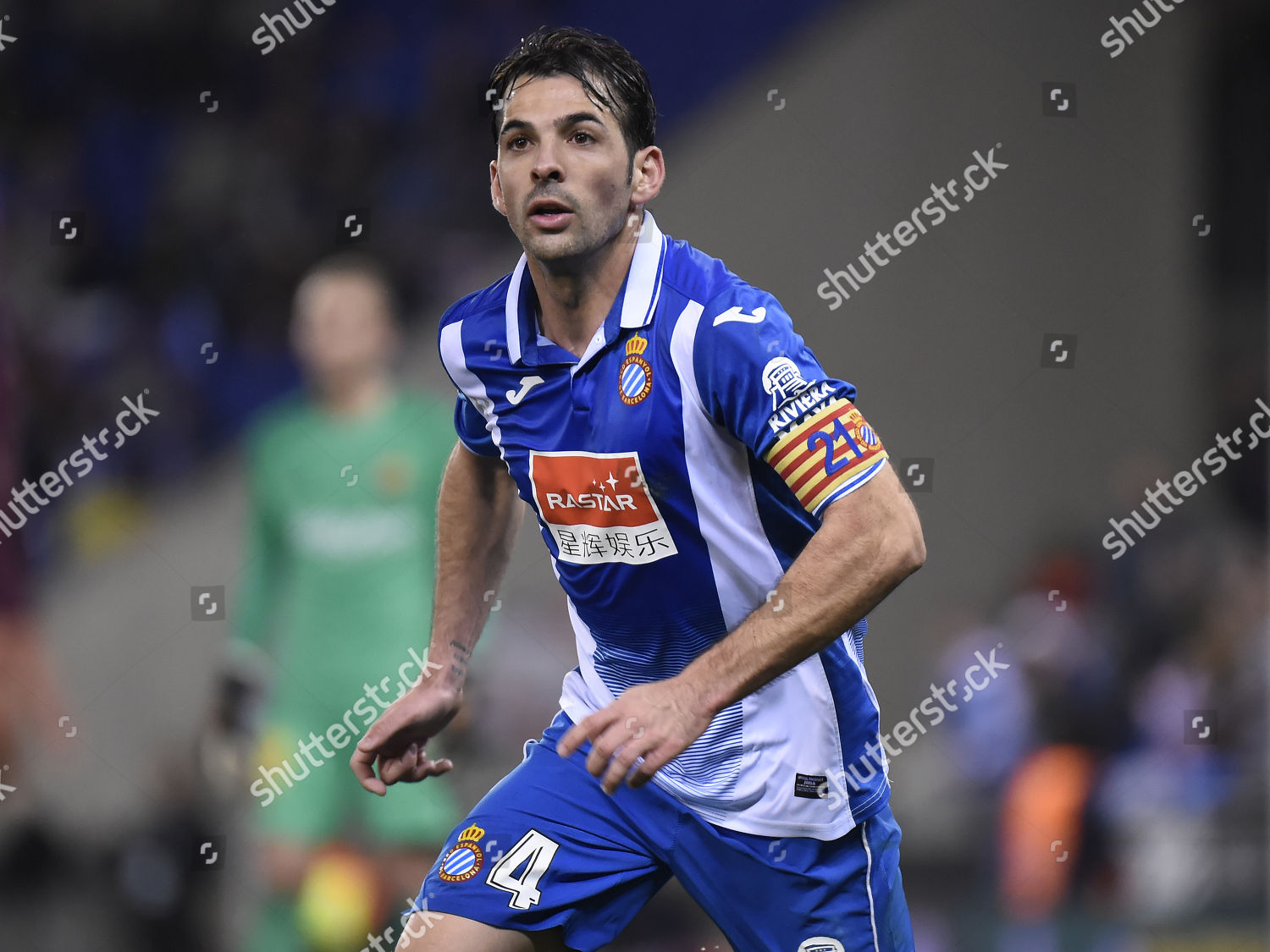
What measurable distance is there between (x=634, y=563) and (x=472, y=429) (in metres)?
0.55

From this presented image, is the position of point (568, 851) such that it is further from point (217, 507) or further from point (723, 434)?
point (217, 507)

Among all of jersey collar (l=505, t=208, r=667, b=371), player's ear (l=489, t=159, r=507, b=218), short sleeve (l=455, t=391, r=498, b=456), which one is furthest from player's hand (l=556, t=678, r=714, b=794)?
player's ear (l=489, t=159, r=507, b=218)

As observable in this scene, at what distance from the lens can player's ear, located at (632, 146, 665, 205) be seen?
96.6 inches

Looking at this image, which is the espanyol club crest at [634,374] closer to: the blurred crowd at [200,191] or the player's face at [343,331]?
the player's face at [343,331]

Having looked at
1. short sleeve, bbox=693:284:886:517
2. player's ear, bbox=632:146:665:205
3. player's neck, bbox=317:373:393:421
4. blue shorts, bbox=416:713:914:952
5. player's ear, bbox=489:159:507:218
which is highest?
player's neck, bbox=317:373:393:421

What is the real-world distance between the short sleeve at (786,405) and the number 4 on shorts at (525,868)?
2.60 ft

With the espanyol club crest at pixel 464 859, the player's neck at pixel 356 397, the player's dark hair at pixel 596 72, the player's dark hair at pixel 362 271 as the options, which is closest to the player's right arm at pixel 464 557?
the espanyol club crest at pixel 464 859

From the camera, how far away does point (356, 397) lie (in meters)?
4.87

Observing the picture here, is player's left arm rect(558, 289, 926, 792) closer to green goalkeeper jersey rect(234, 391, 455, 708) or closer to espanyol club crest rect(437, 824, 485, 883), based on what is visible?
espanyol club crest rect(437, 824, 485, 883)

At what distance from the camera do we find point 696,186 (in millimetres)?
5617

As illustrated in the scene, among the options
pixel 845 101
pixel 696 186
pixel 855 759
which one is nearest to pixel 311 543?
pixel 696 186

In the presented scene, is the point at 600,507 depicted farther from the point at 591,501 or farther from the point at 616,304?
the point at 616,304

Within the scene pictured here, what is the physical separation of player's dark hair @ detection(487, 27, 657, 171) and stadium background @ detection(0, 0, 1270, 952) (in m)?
3.07

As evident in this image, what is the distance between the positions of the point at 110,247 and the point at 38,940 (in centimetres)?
296
